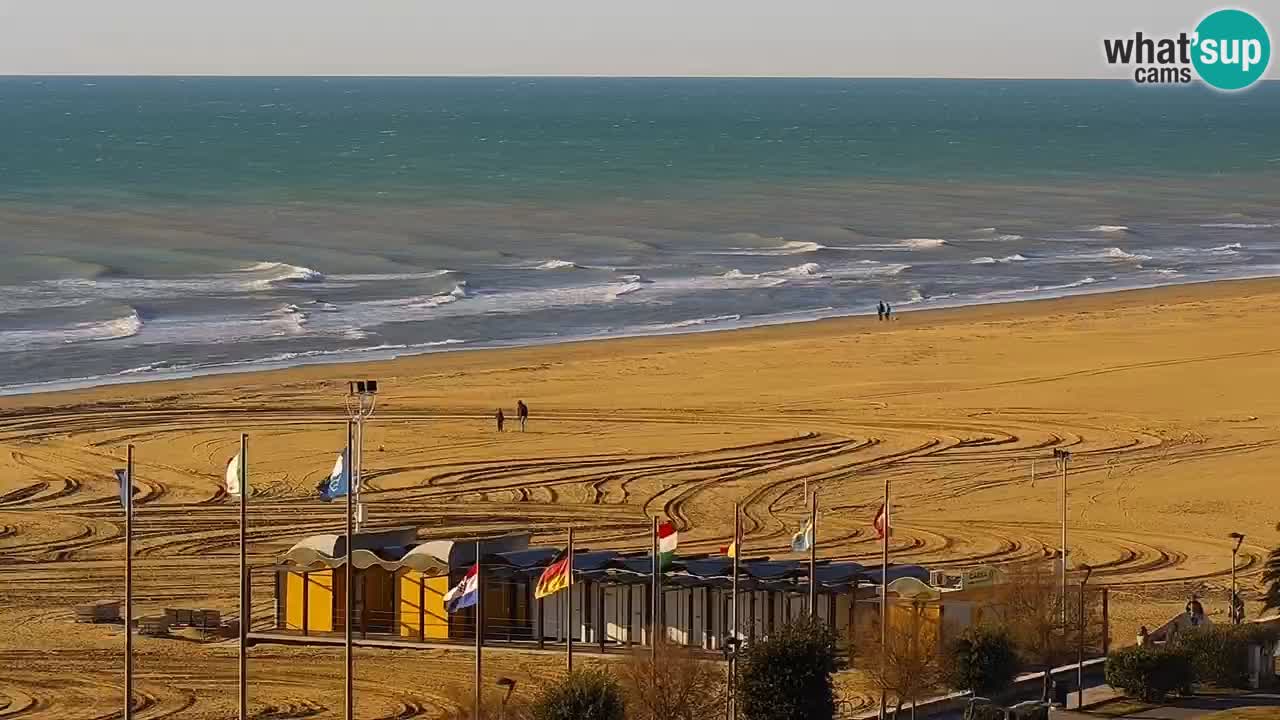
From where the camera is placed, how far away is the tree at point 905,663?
96.3ft

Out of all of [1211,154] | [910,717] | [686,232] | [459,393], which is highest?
[1211,154]

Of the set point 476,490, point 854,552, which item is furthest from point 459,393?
point 854,552

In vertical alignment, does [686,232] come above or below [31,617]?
above

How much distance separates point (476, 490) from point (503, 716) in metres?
18.4

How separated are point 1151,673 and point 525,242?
73454 mm

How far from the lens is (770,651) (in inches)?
1080

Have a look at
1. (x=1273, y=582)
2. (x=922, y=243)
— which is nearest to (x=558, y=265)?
(x=922, y=243)

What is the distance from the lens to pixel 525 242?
334 ft

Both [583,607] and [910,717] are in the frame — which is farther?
[583,607]

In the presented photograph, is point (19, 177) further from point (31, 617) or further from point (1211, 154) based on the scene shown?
point (31, 617)

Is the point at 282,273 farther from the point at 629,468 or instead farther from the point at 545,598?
the point at 545,598

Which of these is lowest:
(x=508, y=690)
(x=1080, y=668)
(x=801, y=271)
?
(x=508, y=690)

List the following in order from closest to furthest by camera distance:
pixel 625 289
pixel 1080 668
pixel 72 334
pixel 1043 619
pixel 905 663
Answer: pixel 905 663, pixel 1080 668, pixel 1043 619, pixel 72 334, pixel 625 289

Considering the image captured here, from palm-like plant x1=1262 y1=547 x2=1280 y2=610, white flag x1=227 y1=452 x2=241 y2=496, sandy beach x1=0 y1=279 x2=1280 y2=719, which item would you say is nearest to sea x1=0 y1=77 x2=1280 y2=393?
sandy beach x1=0 y1=279 x2=1280 y2=719
